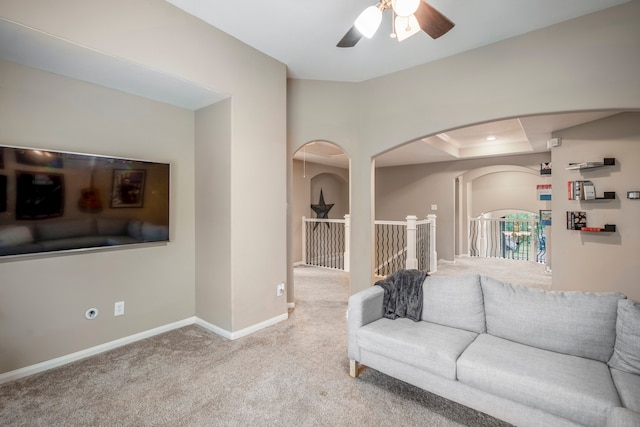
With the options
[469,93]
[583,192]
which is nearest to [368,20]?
[469,93]

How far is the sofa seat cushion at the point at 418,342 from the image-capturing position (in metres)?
1.93

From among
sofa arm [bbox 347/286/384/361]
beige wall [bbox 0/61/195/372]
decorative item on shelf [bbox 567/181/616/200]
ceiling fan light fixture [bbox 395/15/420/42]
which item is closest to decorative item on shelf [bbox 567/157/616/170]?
decorative item on shelf [bbox 567/181/616/200]

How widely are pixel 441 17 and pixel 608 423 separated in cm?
236

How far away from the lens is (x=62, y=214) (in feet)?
8.27

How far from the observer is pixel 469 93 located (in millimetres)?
3176

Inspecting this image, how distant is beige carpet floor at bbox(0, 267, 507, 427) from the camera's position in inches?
75.8

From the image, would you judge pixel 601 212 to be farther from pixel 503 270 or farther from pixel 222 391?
pixel 222 391

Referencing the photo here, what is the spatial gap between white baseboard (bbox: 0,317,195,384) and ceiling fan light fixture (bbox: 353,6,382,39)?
3.37 metres

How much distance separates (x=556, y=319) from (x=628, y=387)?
47 centimetres

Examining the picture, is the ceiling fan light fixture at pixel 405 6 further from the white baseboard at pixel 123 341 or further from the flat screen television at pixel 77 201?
the white baseboard at pixel 123 341

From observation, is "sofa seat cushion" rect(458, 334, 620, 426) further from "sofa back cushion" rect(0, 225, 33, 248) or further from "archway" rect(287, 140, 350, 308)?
"archway" rect(287, 140, 350, 308)

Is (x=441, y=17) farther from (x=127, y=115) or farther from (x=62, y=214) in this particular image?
(x=62, y=214)

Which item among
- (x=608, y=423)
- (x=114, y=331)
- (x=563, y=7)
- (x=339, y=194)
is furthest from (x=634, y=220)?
(x=339, y=194)

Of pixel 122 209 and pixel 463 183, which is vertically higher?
pixel 463 183
